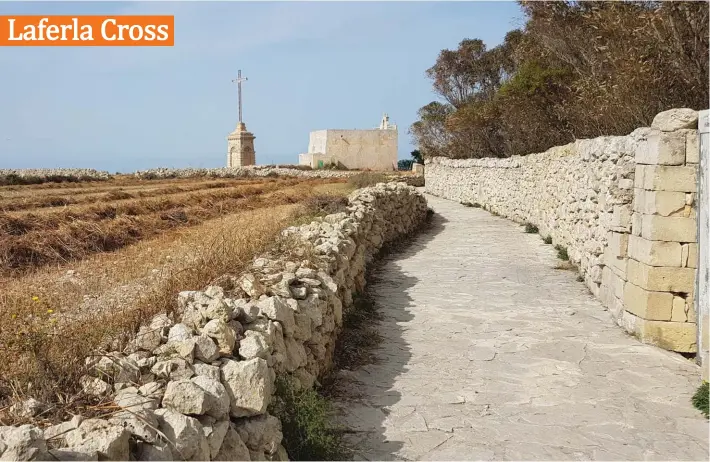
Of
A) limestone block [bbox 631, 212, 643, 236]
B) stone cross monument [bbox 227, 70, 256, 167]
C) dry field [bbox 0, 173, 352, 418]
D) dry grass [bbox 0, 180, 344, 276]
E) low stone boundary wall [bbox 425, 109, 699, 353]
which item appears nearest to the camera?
dry field [bbox 0, 173, 352, 418]

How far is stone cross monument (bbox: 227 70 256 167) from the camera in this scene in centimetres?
4894

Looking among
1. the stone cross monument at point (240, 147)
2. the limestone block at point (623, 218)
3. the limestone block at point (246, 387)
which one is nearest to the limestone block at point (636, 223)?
the limestone block at point (623, 218)

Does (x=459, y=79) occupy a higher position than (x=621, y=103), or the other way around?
(x=459, y=79)

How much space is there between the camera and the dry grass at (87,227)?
1026 cm

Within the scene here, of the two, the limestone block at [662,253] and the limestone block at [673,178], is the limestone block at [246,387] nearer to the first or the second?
the limestone block at [662,253]

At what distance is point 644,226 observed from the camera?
6.52 meters

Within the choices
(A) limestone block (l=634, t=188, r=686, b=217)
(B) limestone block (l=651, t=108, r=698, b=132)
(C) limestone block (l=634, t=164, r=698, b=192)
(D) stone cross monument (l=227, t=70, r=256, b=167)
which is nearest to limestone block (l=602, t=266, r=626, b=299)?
(A) limestone block (l=634, t=188, r=686, b=217)

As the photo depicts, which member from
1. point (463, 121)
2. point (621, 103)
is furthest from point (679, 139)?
point (463, 121)

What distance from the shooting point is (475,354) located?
629 cm

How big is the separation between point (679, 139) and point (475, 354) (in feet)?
9.44

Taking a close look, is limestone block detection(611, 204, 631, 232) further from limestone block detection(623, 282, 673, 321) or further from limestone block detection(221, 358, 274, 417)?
limestone block detection(221, 358, 274, 417)

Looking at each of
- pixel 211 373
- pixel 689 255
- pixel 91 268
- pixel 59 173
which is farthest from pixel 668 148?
pixel 59 173

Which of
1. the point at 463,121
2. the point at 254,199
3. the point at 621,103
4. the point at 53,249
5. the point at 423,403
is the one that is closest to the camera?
the point at 423,403

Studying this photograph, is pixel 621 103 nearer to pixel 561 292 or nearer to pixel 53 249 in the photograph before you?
pixel 561 292
